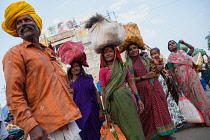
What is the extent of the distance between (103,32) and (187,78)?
314cm

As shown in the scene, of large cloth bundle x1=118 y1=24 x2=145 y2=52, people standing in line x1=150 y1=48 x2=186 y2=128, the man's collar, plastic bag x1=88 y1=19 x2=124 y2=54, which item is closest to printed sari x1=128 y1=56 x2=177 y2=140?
large cloth bundle x1=118 y1=24 x2=145 y2=52

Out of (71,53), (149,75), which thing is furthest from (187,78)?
(71,53)

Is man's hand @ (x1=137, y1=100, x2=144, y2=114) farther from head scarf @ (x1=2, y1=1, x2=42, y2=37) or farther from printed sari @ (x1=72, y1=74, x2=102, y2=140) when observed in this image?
head scarf @ (x1=2, y1=1, x2=42, y2=37)

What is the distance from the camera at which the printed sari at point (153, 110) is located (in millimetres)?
3332

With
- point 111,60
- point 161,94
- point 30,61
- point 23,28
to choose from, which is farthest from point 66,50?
point 161,94

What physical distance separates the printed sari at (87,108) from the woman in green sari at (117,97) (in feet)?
1.14

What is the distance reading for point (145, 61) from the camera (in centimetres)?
388

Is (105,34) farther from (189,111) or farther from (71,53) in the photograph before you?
(189,111)

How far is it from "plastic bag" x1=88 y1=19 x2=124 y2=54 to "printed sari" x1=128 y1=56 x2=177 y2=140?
943 millimetres

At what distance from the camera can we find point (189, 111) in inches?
181

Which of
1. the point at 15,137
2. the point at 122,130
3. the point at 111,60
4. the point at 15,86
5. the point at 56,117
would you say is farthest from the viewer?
the point at 15,137

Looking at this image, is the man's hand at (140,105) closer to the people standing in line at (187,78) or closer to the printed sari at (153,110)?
the printed sari at (153,110)

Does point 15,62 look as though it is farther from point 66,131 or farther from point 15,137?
point 15,137

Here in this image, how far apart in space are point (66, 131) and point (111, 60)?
1.74 m
